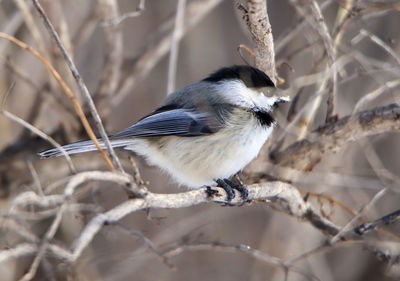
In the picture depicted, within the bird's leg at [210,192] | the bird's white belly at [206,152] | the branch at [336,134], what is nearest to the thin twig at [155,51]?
the bird's white belly at [206,152]

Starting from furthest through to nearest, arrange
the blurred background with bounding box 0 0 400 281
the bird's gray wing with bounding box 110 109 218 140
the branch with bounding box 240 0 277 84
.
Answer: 1. the blurred background with bounding box 0 0 400 281
2. the bird's gray wing with bounding box 110 109 218 140
3. the branch with bounding box 240 0 277 84

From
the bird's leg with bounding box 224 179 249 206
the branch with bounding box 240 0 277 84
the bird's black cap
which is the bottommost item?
the bird's leg with bounding box 224 179 249 206

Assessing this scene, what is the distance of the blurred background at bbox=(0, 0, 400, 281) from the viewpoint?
2.80 m

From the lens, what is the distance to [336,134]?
Answer: 8.26 feet

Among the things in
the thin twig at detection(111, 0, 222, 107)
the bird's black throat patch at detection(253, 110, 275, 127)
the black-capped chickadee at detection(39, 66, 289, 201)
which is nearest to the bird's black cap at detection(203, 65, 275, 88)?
the black-capped chickadee at detection(39, 66, 289, 201)

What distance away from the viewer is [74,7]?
413 cm

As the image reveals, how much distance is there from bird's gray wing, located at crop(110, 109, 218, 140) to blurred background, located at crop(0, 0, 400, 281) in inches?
15.2

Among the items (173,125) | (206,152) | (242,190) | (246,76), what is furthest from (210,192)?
(246,76)

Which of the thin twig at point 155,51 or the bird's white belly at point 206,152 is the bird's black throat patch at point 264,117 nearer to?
the bird's white belly at point 206,152

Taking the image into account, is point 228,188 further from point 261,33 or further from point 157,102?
point 157,102

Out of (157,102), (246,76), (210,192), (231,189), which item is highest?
(246,76)

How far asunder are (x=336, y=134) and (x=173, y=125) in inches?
35.8

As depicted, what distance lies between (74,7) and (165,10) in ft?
4.43

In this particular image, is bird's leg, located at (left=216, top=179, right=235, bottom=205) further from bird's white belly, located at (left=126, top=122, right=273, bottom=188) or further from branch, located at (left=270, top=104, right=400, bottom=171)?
branch, located at (left=270, top=104, right=400, bottom=171)
